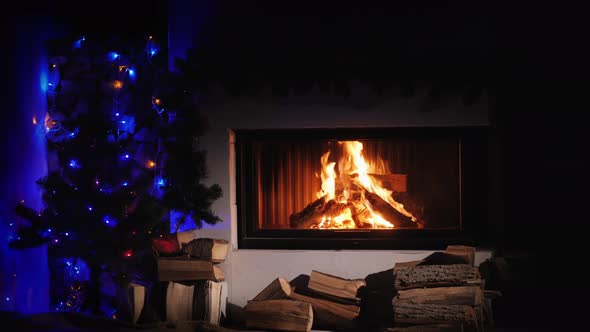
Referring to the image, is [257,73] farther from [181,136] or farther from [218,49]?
[181,136]

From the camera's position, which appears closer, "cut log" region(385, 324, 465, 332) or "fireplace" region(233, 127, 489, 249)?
"cut log" region(385, 324, 465, 332)

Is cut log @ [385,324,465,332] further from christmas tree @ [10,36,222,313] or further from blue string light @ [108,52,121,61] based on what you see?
blue string light @ [108,52,121,61]

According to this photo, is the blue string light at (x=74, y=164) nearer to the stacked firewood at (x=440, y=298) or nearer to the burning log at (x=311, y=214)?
the burning log at (x=311, y=214)

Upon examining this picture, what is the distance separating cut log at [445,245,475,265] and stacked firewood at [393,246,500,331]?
3.4 inches

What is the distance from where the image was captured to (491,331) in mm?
3139

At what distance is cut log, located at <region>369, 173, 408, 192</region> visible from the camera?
3826 mm

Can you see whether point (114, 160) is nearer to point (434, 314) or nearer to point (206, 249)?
point (206, 249)

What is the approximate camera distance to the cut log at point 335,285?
338 centimetres

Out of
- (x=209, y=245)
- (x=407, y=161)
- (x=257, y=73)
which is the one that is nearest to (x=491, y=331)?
(x=407, y=161)

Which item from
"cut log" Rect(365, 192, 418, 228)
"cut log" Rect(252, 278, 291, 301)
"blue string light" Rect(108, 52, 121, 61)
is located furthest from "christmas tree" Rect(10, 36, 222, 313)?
"cut log" Rect(365, 192, 418, 228)

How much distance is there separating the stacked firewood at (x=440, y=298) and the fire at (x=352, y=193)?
0.66 m

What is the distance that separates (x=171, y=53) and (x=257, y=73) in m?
0.70

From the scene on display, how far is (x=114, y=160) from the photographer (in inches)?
139

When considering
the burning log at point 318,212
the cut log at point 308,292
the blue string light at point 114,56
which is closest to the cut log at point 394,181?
the burning log at point 318,212
